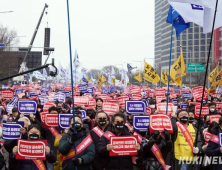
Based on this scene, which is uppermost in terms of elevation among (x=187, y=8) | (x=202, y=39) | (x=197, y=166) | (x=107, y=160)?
(x=202, y=39)

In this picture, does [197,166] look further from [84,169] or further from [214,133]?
[84,169]

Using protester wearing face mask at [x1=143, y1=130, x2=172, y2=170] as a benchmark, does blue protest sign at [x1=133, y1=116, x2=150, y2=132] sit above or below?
above

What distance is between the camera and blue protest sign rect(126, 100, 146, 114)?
10.1 metres

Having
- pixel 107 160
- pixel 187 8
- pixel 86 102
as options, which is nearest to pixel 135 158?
pixel 107 160

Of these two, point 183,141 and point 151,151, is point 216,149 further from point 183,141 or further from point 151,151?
point 183,141

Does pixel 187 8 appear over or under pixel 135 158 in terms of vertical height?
over

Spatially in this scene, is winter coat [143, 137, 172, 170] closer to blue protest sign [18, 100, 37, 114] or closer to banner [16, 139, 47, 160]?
banner [16, 139, 47, 160]

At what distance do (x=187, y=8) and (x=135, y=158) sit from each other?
135 inches

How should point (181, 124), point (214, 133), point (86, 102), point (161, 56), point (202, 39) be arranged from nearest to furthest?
1. point (214, 133)
2. point (181, 124)
3. point (86, 102)
4. point (202, 39)
5. point (161, 56)

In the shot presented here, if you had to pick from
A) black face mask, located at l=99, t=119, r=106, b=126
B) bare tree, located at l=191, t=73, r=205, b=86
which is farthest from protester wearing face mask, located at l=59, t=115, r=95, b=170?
bare tree, located at l=191, t=73, r=205, b=86

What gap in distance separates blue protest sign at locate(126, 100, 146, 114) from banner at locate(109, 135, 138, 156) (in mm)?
4194

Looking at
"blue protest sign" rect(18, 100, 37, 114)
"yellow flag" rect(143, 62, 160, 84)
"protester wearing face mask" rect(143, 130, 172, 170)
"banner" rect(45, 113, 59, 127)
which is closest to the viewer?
"protester wearing face mask" rect(143, 130, 172, 170)

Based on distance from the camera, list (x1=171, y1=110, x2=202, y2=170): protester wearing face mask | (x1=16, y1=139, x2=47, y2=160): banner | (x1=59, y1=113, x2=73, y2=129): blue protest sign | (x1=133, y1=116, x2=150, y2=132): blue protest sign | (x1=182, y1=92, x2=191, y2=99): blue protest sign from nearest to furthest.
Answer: (x1=16, y1=139, x2=47, y2=160): banner, (x1=171, y1=110, x2=202, y2=170): protester wearing face mask, (x1=133, y1=116, x2=150, y2=132): blue protest sign, (x1=59, y1=113, x2=73, y2=129): blue protest sign, (x1=182, y1=92, x2=191, y2=99): blue protest sign

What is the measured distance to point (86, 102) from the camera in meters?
14.8
